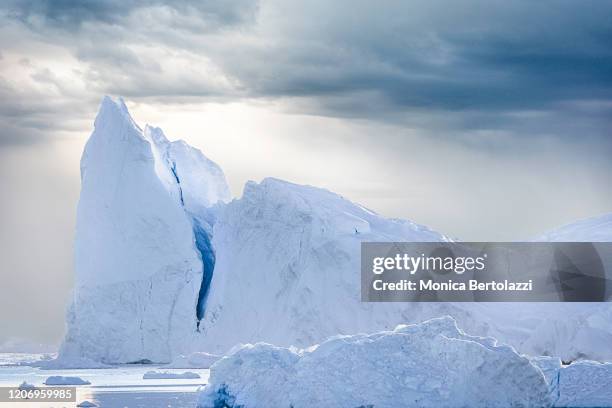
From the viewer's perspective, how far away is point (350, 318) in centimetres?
2584

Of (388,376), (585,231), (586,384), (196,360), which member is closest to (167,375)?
(196,360)

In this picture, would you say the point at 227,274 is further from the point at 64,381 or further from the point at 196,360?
the point at 64,381

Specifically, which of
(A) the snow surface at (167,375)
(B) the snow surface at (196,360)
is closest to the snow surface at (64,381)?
(A) the snow surface at (167,375)

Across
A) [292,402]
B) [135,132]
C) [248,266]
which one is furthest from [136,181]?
[292,402]

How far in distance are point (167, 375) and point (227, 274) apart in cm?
406

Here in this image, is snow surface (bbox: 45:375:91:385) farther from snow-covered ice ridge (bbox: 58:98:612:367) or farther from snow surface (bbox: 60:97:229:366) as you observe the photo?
snow surface (bbox: 60:97:229:366)

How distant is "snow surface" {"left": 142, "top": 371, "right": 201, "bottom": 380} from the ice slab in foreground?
745 centimetres

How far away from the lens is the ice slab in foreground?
15609mm

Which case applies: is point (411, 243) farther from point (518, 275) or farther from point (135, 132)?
point (135, 132)

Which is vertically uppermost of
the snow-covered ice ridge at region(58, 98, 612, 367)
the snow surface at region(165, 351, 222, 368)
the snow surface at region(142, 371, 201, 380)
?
the snow-covered ice ridge at region(58, 98, 612, 367)

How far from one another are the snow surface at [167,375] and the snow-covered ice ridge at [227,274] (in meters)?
2.43

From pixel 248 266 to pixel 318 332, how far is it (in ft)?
8.40

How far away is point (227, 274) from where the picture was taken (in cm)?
2727

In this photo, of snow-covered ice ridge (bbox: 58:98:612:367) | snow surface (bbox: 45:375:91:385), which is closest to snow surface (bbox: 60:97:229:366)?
snow-covered ice ridge (bbox: 58:98:612:367)
